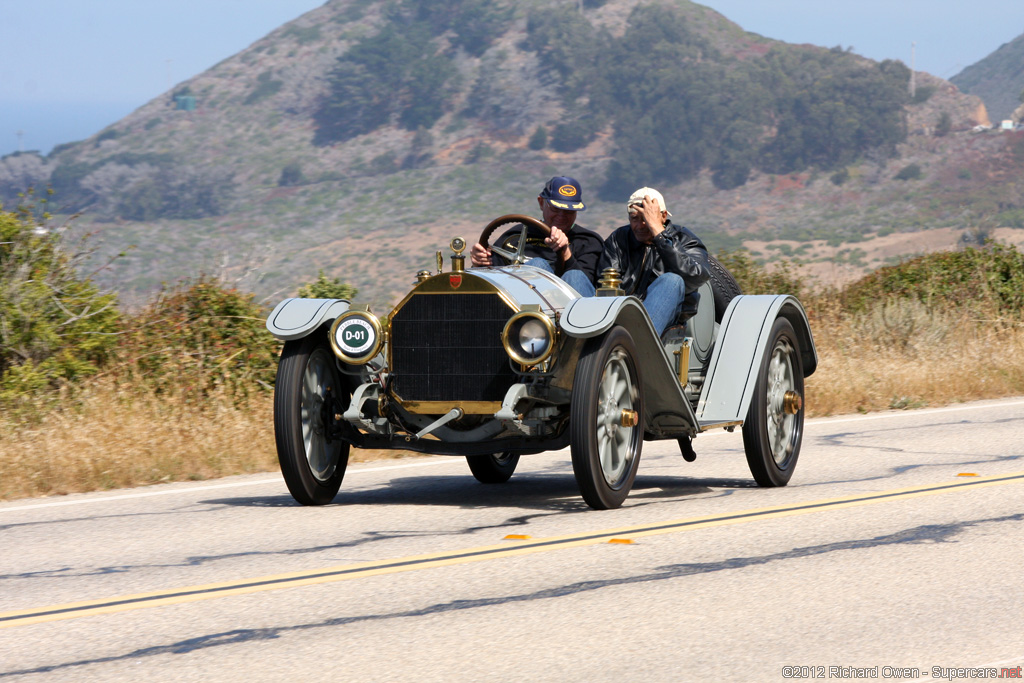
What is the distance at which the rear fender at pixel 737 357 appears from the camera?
7691 millimetres

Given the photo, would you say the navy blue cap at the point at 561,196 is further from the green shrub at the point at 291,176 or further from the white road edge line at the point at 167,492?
the green shrub at the point at 291,176

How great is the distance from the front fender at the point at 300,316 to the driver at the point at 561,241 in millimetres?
1039

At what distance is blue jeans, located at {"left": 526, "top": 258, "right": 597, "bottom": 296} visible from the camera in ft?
25.5

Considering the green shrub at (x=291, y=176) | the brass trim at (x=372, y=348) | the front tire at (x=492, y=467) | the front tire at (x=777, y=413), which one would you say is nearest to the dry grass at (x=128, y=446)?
the front tire at (x=492, y=467)

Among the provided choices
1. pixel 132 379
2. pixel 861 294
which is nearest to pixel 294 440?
pixel 132 379

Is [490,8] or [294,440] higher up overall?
[490,8]

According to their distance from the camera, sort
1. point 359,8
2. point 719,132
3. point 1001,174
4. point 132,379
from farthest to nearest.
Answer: point 359,8 → point 719,132 → point 1001,174 → point 132,379

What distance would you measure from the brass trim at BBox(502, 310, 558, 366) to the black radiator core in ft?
0.63

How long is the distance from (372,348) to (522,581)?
1.96 m

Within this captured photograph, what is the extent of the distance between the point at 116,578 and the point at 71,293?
285 inches

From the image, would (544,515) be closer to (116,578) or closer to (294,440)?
(294,440)

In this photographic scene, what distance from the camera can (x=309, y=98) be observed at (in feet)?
578

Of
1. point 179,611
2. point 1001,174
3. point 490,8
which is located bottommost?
point 179,611

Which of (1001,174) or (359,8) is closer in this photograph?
(1001,174)
